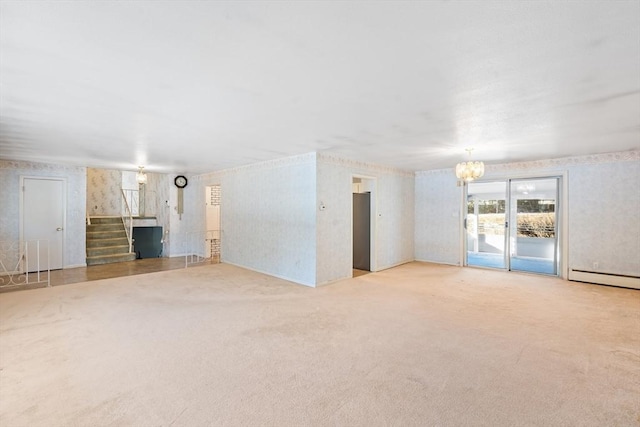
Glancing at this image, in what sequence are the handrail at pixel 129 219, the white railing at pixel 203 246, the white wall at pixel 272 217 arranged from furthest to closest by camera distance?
1. the handrail at pixel 129 219
2. the white railing at pixel 203 246
3. the white wall at pixel 272 217

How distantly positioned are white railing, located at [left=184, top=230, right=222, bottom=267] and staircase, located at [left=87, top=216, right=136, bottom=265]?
150 centimetres

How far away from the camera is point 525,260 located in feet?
25.7

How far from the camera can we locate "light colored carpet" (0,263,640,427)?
6.69ft

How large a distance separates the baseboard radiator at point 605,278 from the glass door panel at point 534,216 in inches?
19.7

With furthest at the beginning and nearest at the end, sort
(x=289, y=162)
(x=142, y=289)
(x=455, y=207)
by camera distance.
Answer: (x=455, y=207) < (x=289, y=162) < (x=142, y=289)

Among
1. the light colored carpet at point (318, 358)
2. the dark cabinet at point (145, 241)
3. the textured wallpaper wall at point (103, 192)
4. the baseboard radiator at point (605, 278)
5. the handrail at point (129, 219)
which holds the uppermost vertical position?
the textured wallpaper wall at point (103, 192)

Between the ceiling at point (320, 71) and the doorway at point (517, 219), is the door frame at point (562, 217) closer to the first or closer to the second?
the doorway at point (517, 219)

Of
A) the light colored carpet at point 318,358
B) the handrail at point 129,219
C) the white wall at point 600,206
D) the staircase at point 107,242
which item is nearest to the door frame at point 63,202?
the staircase at point 107,242

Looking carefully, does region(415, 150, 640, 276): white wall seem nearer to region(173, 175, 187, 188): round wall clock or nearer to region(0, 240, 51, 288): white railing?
region(173, 175, 187, 188): round wall clock

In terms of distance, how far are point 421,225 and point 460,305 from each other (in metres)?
3.87

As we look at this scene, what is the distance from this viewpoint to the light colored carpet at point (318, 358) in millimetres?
2039

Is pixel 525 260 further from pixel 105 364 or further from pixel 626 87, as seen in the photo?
pixel 105 364

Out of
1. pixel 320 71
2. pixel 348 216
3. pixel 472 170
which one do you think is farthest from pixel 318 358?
pixel 472 170

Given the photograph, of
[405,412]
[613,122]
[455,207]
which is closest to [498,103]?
[613,122]
